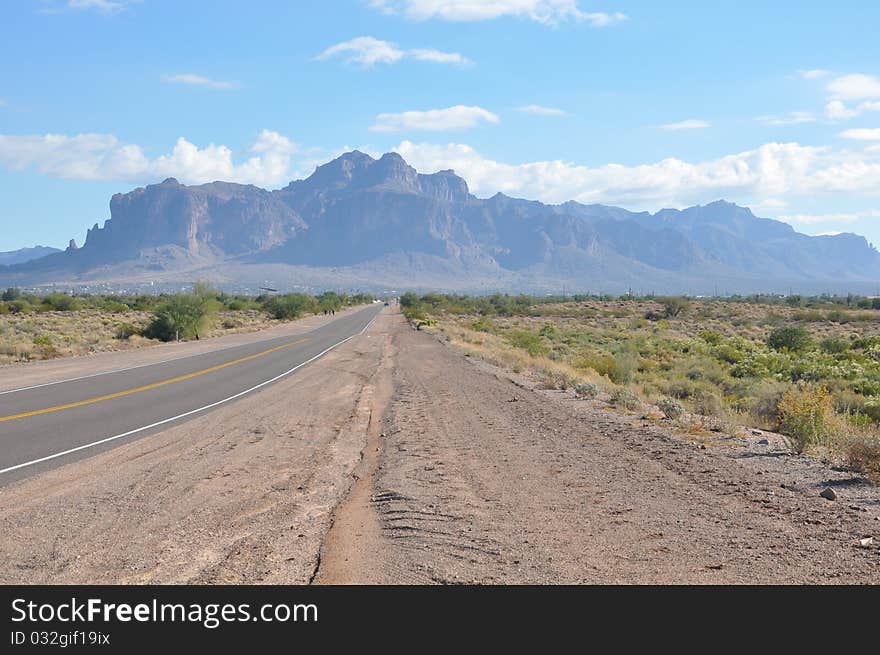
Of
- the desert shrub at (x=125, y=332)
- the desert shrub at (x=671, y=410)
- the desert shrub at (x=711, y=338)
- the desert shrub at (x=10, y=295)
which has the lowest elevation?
the desert shrub at (x=125, y=332)

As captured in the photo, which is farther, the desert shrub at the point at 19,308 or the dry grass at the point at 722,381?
the desert shrub at the point at 19,308

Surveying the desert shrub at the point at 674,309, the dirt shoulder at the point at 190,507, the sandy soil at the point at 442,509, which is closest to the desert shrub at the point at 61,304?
the desert shrub at the point at 674,309

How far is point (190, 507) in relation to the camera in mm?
9172

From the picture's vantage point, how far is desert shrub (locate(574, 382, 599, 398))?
19.8 metres

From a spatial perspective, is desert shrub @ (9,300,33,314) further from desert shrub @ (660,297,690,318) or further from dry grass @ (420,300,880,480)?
desert shrub @ (660,297,690,318)

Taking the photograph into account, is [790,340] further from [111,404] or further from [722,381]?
[111,404]

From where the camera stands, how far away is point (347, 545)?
301 inches

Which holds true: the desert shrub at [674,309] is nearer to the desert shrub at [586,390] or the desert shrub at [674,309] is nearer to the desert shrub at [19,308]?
the desert shrub at [19,308]

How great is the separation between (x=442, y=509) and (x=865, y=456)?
18.4 ft

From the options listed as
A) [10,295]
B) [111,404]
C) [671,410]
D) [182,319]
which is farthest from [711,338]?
Answer: [10,295]

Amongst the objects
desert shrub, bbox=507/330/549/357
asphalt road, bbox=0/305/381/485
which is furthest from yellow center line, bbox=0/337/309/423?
desert shrub, bbox=507/330/549/357

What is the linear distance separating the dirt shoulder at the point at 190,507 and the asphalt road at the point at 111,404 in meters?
0.72

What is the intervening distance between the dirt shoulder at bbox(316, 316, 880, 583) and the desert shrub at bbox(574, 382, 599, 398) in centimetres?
468

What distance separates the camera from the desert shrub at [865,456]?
9844mm
